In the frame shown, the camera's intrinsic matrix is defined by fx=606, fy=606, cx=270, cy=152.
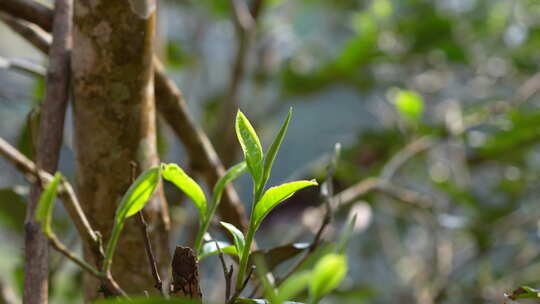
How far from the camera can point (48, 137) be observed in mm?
398

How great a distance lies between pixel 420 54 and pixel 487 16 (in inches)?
10.1

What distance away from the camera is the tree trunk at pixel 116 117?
39 cm

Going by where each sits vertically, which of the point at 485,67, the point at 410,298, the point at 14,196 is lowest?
the point at 410,298

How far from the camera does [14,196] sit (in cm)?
61

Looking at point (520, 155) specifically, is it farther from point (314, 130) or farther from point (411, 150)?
point (314, 130)

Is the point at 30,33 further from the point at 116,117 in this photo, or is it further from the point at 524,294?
the point at 524,294

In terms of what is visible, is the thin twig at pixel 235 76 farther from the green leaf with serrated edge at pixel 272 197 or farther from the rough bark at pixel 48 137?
the green leaf with serrated edge at pixel 272 197

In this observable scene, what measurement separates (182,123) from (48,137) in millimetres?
163

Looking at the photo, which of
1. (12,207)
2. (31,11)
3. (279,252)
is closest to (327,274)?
(279,252)

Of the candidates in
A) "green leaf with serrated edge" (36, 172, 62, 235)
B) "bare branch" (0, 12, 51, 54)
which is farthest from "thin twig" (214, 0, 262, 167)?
"green leaf with serrated edge" (36, 172, 62, 235)

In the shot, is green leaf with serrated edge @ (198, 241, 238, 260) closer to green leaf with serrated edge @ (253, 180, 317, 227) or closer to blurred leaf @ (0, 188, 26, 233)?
green leaf with serrated edge @ (253, 180, 317, 227)

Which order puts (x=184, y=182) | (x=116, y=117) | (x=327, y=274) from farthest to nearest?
(x=116, y=117) → (x=184, y=182) → (x=327, y=274)

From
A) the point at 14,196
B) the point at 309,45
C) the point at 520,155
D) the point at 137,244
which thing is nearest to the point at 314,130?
the point at 309,45

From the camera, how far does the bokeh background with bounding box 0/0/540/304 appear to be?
86 cm
